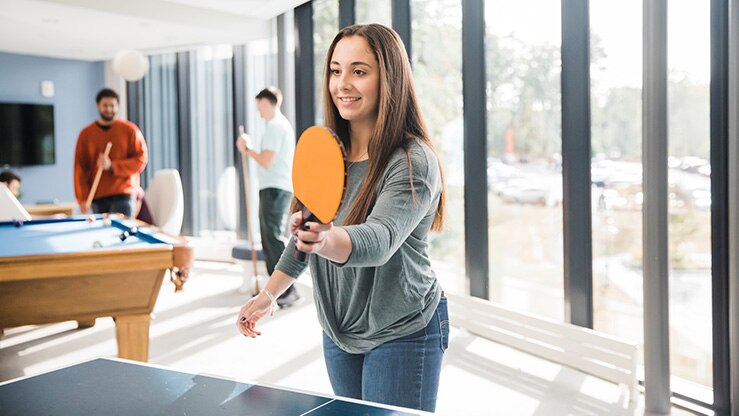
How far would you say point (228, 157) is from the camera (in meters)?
7.52

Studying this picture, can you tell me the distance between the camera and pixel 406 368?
1.44m

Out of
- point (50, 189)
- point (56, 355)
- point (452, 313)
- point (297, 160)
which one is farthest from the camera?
point (50, 189)

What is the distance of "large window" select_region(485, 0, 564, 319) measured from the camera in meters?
3.76

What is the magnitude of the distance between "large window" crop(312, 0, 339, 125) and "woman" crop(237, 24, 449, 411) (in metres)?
4.69

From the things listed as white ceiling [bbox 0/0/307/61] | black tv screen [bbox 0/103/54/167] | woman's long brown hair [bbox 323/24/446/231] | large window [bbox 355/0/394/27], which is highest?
white ceiling [bbox 0/0/307/61]

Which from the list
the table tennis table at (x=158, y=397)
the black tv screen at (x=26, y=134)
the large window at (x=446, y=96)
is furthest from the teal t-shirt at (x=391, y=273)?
the black tv screen at (x=26, y=134)

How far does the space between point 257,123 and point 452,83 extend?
127 inches

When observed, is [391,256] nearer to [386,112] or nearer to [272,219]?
[386,112]

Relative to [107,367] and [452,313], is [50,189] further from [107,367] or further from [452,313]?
[107,367]

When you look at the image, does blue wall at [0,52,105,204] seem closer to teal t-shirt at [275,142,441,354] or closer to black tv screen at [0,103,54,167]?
black tv screen at [0,103,54,167]

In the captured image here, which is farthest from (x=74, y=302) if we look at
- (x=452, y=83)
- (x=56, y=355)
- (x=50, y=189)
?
(x=50, y=189)

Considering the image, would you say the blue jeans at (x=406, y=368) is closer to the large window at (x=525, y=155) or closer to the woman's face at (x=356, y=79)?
the woman's face at (x=356, y=79)

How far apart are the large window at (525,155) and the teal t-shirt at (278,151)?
4.97 feet

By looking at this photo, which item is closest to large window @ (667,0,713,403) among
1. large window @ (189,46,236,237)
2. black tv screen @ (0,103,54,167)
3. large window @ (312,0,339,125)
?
large window @ (312,0,339,125)
